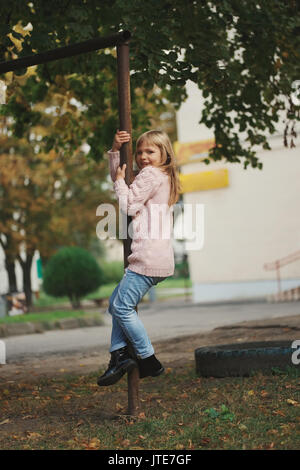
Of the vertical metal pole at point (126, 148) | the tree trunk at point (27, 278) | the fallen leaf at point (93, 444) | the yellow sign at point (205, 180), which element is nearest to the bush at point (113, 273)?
the tree trunk at point (27, 278)

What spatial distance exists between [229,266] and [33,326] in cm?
1021

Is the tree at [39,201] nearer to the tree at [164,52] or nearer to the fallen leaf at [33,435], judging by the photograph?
the tree at [164,52]

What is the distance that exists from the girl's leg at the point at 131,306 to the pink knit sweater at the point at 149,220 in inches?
3.2

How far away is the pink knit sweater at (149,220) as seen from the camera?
5.02 metres

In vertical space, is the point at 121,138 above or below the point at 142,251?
above

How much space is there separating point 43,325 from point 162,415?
37.5ft

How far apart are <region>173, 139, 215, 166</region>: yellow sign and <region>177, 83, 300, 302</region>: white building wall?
0.66 ft

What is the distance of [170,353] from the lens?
9727 mm

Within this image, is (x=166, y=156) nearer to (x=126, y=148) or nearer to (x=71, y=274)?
(x=126, y=148)

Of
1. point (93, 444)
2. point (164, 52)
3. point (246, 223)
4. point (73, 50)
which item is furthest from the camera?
point (246, 223)

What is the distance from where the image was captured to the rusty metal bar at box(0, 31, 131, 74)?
Answer: 541cm

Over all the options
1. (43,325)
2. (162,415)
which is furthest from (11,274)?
(162,415)

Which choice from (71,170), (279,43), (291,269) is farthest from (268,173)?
(279,43)

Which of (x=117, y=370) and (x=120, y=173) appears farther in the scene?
(x=120, y=173)
